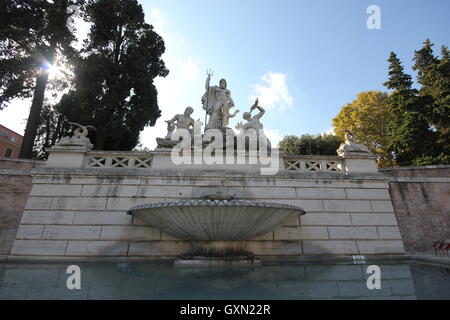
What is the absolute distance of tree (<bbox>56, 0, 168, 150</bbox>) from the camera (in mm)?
16547

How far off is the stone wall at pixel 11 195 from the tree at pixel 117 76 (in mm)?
5367

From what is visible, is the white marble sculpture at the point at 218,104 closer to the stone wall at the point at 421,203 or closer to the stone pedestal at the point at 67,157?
the stone pedestal at the point at 67,157

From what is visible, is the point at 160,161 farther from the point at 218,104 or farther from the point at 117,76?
the point at 117,76

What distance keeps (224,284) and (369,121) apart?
27.7 metres

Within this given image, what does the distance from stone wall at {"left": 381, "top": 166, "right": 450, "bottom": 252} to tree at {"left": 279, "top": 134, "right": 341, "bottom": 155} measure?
1157 centimetres

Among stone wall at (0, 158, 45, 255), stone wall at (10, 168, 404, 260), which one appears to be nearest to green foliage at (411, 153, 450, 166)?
stone wall at (10, 168, 404, 260)

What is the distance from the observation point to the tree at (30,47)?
15.3 metres

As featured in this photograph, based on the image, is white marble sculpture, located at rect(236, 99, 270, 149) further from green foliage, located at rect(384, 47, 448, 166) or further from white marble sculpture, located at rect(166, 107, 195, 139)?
green foliage, located at rect(384, 47, 448, 166)

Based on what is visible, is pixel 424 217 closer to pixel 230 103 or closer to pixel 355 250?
pixel 355 250
